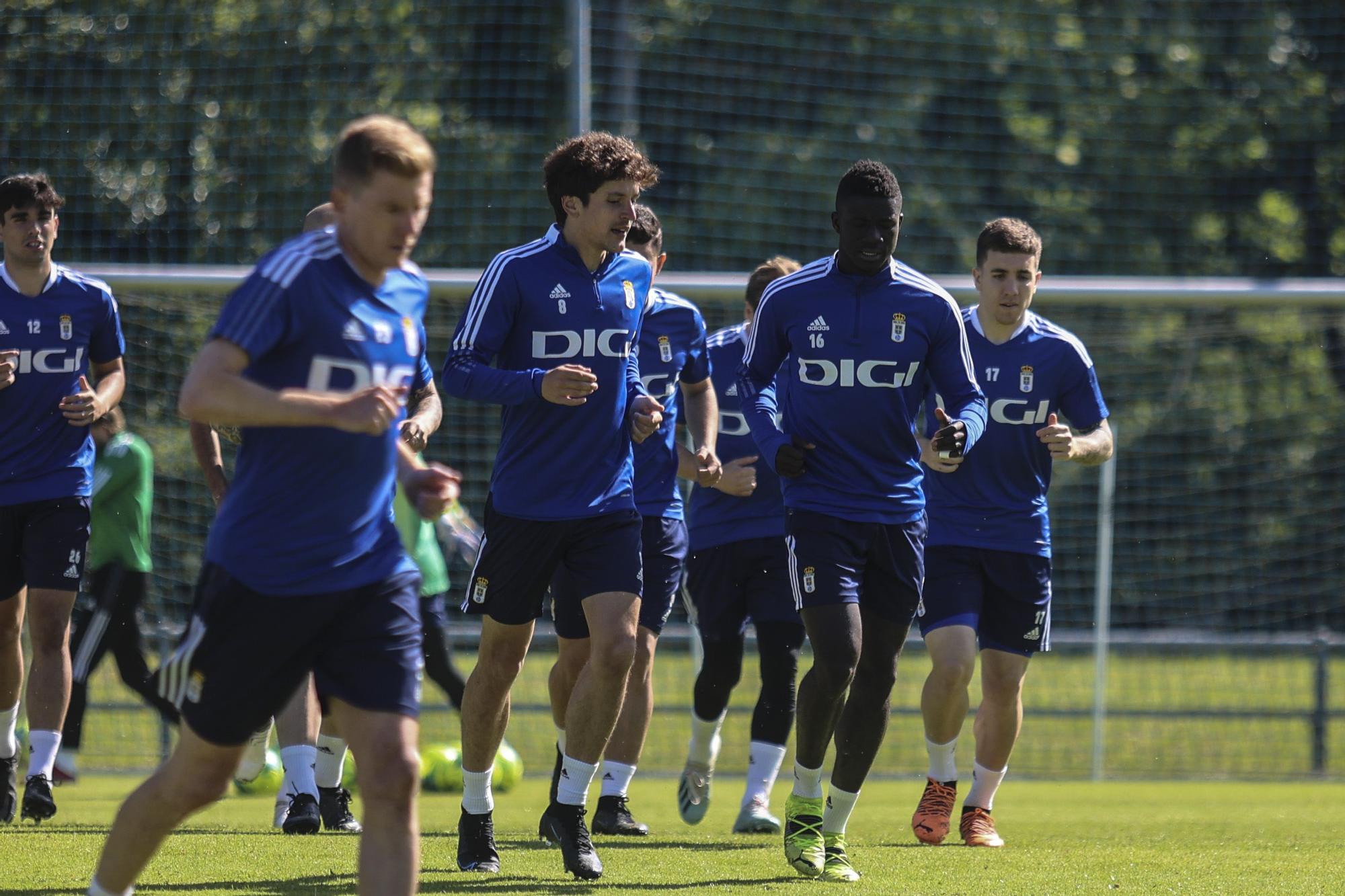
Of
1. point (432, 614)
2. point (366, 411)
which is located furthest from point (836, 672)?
point (432, 614)

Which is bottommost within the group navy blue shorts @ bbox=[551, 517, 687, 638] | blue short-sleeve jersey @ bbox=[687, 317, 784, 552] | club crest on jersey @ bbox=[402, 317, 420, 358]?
A: navy blue shorts @ bbox=[551, 517, 687, 638]

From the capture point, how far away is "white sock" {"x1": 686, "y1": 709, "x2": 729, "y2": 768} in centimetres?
790

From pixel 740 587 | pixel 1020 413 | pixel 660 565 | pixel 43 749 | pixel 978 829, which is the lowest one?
pixel 978 829

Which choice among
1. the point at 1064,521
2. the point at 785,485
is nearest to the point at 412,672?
the point at 785,485

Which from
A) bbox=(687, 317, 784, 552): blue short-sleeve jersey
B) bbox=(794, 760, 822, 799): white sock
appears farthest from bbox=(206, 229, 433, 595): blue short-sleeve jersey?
bbox=(687, 317, 784, 552): blue short-sleeve jersey

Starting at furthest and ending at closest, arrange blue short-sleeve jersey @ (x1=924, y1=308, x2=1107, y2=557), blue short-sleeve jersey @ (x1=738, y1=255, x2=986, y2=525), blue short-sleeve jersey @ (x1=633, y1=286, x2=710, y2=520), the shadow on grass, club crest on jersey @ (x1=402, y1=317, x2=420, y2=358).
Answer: blue short-sleeve jersey @ (x1=633, y1=286, x2=710, y2=520) → blue short-sleeve jersey @ (x1=924, y1=308, x2=1107, y2=557) → blue short-sleeve jersey @ (x1=738, y1=255, x2=986, y2=525) → the shadow on grass → club crest on jersey @ (x1=402, y1=317, x2=420, y2=358)

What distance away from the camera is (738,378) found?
621cm

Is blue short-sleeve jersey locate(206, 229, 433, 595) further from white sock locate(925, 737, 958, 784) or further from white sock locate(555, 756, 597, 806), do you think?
white sock locate(925, 737, 958, 784)

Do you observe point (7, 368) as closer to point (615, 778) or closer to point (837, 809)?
point (615, 778)

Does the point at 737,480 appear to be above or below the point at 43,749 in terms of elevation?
above

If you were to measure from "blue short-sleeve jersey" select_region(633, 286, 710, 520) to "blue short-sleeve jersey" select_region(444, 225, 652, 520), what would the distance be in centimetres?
125

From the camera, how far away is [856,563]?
18.8ft

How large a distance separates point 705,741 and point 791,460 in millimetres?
2631

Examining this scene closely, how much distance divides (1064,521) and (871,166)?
14.7 m
